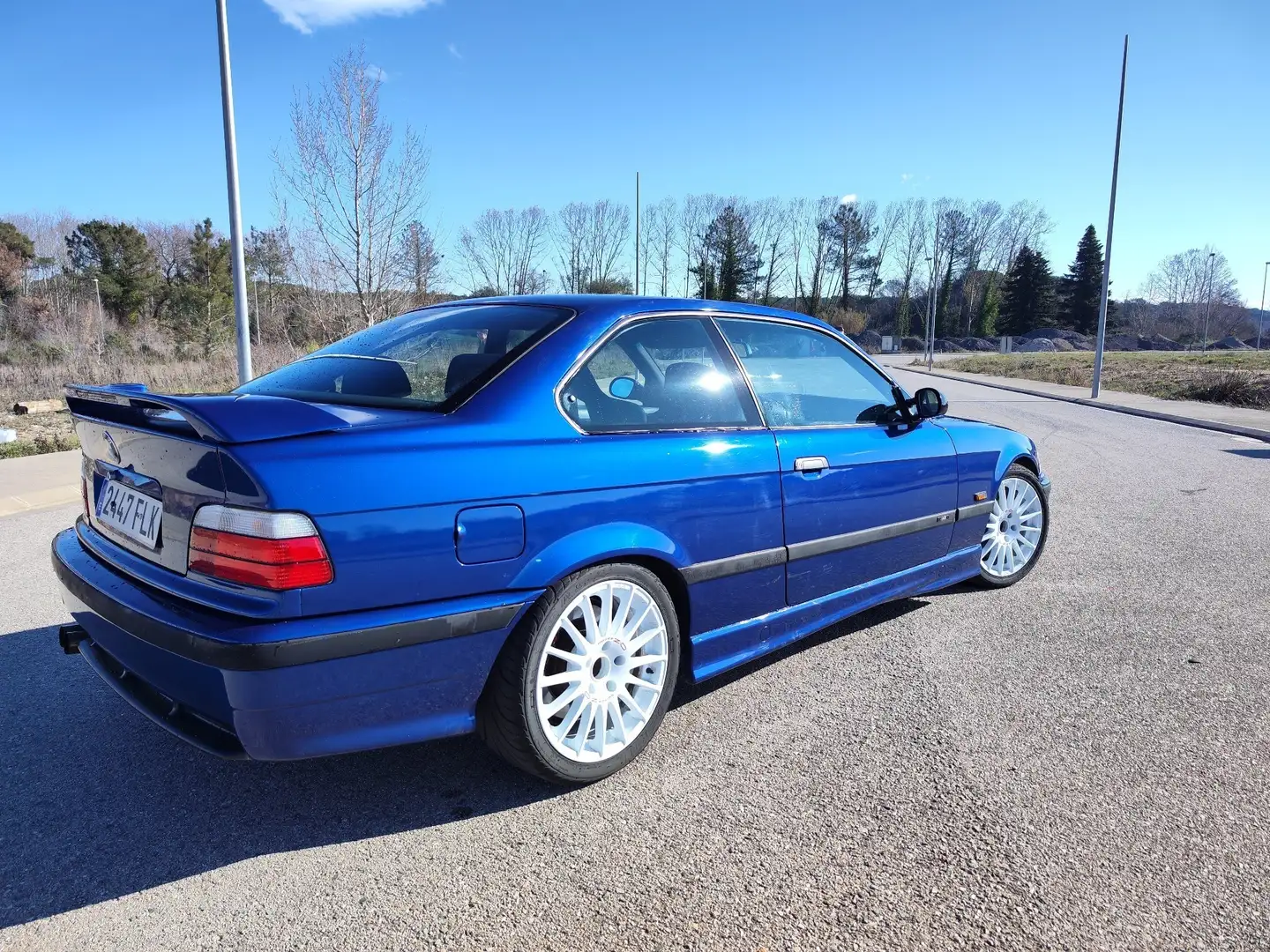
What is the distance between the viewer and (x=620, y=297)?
10.4ft

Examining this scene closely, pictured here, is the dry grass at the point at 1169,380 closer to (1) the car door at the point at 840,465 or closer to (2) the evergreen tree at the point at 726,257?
(1) the car door at the point at 840,465

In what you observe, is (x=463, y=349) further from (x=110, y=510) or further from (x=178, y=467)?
(x=110, y=510)

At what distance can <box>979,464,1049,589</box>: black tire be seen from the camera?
458 cm

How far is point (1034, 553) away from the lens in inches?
190

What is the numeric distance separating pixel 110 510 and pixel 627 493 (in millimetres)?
1649

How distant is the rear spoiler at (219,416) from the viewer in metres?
2.12

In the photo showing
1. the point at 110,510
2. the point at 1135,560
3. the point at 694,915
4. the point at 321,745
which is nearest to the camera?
the point at 694,915

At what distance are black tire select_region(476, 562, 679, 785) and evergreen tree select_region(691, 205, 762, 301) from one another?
6585 centimetres

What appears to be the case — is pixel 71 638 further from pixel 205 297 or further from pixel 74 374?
pixel 205 297

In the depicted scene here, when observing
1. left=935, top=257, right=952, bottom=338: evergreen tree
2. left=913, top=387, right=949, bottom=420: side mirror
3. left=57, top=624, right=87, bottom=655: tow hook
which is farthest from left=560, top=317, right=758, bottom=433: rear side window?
left=935, top=257, right=952, bottom=338: evergreen tree

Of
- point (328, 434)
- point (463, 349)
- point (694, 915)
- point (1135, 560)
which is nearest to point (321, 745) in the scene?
point (328, 434)

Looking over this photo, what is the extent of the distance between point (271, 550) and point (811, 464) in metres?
1.94

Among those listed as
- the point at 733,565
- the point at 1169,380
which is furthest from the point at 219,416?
the point at 1169,380

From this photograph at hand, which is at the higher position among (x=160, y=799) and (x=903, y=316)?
(x=903, y=316)
